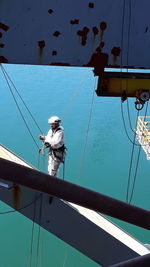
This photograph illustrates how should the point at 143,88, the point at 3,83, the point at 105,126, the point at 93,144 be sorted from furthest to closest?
the point at 3,83, the point at 105,126, the point at 93,144, the point at 143,88

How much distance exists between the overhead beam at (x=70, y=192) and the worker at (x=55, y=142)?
13.0ft

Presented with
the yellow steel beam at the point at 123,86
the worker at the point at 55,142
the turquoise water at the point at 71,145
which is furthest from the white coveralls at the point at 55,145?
the turquoise water at the point at 71,145

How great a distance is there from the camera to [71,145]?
1517 centimetres

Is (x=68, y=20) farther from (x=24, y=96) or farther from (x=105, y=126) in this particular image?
(x=24, y=96)

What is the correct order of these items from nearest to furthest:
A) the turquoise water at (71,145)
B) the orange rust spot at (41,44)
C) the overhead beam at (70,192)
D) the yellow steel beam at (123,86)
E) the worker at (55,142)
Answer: the overhead beam at (70,192) → the orange rust spot at (41,44) → the yellow steel beam at (123,86) → the worker at (55,142) → the turquoise water at (71,145)

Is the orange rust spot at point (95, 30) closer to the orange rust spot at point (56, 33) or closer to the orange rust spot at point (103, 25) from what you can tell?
the orange rust spot at point (103, 25)

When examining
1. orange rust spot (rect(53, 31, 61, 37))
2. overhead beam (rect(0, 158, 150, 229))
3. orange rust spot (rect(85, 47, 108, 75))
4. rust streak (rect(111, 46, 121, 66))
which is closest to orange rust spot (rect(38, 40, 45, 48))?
orange rust spot (rect(53, 31, 61, 37))

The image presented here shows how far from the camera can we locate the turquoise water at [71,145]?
967cm

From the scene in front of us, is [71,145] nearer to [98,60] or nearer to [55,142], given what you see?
[55,142]

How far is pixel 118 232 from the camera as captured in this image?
394 cm

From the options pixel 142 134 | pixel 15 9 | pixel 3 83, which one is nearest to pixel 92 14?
pixel 15 9

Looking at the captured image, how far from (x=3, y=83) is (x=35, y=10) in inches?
817

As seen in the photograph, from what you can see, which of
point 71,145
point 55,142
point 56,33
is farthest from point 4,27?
point 71,145

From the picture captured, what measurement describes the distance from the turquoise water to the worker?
4.55 m
